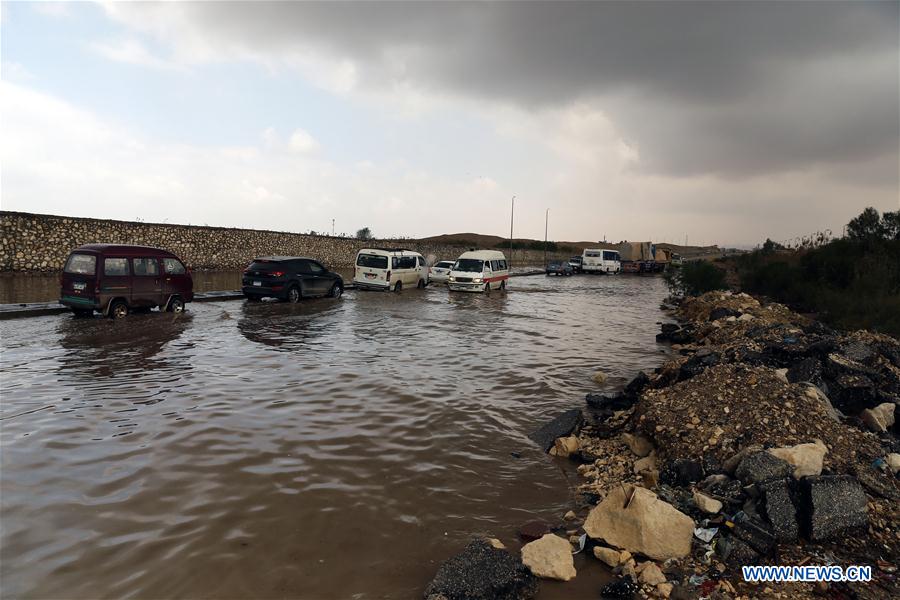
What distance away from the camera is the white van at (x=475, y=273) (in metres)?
26.3

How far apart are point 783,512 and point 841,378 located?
4.58m

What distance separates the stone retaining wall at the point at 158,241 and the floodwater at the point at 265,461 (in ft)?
57.9

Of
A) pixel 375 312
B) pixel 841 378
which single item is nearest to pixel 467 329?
pixel 375 312

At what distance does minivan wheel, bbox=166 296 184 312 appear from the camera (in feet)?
51.2

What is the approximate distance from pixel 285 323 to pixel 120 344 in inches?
181

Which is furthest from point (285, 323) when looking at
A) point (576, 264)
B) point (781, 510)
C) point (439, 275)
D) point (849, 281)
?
point (576, 264)

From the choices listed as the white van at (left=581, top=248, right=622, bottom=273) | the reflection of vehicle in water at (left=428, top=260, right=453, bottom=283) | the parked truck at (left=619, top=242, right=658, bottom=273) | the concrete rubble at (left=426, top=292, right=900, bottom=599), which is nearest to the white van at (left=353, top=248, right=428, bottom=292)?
the reflection of vehicle in water at (left=428, top=260, right=453, bottom=283)

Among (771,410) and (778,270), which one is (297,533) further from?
(778,270)

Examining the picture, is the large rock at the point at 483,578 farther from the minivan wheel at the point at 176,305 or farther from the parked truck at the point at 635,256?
the parked truck at the point at 635,256

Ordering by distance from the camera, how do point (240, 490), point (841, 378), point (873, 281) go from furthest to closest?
point (873, 281) → point (841, 378) → point (240, 490)

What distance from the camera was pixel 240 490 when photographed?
5.01 metres

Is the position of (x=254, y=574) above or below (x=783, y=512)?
below

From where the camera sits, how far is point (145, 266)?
1467 centimetres

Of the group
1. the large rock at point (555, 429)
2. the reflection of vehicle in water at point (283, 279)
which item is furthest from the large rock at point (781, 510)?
the reflection of vehicle in water at point (283, 279)
